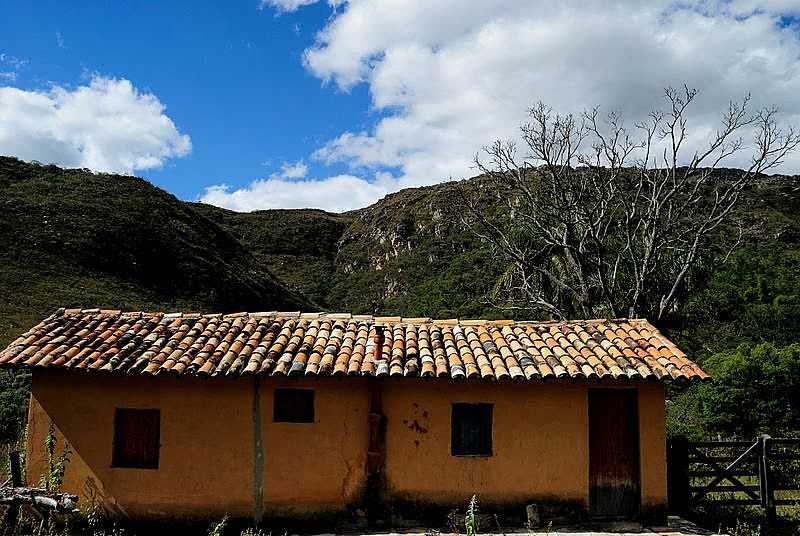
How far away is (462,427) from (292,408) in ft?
9.74

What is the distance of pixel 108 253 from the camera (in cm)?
3978

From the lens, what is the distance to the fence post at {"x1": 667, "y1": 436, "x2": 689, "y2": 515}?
12.0 m

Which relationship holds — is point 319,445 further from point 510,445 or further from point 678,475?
point 678,475

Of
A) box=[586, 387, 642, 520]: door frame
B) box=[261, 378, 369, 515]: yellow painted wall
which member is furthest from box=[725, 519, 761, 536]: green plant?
box=[261, 378, 369, 515]: yellow painted wall

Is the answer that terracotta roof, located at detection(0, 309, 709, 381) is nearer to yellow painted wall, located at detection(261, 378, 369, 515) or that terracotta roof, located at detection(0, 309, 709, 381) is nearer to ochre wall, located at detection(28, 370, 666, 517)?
ochre wall, located at detection(28, 370, 666, 517)

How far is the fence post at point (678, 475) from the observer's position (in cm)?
1198

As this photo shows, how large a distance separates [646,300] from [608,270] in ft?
9.39

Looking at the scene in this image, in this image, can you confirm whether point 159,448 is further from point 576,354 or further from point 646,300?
point 646,300

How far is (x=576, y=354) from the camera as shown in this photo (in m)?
11.4

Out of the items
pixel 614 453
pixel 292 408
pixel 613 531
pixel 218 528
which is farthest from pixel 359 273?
pixel 218 528

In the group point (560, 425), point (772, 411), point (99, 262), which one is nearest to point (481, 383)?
point (560, 425)

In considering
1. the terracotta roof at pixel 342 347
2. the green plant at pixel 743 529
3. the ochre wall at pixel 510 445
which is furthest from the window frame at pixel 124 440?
the green plant at pixel 743 529

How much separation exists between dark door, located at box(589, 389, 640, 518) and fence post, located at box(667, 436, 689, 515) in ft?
4.33

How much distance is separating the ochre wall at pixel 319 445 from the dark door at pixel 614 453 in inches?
7.3
